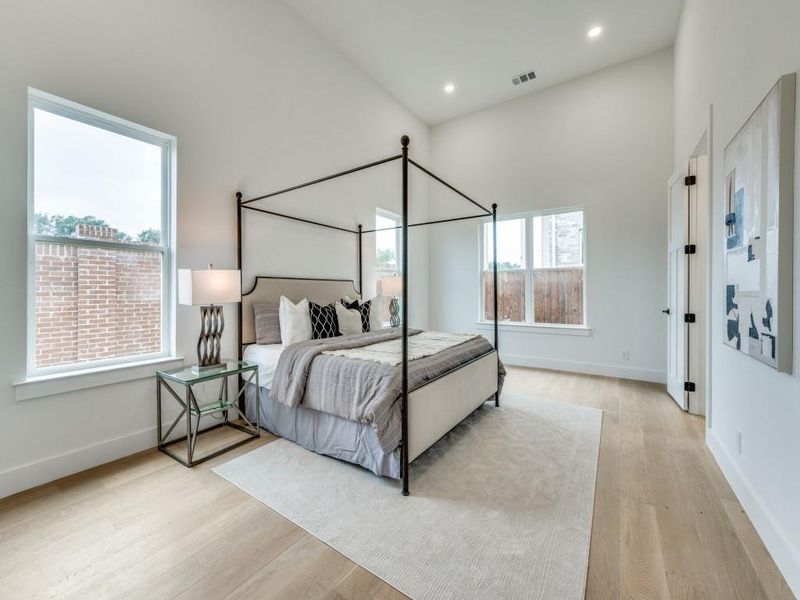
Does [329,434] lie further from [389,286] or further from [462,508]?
[389,286]

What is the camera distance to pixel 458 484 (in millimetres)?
2107

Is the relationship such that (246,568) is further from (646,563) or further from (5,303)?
(5,303)

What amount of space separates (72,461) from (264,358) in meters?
1.29

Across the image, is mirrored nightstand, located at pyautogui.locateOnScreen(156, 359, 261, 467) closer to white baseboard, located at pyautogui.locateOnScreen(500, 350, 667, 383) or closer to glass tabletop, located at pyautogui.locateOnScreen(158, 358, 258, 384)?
glass tabletop, located at pyautogui.locateOnScreen(158, 358, 258, 384)

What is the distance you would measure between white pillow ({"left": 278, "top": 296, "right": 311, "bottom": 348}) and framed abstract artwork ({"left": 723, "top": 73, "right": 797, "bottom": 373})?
9.62 ft

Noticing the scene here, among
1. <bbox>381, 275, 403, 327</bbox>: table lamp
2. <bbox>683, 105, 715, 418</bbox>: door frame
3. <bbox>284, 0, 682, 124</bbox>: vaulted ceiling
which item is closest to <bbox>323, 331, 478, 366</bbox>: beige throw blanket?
<bbox>381, 275, 403, 327</bbox>: table lamp

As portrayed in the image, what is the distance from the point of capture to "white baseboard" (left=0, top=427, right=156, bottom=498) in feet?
6.52

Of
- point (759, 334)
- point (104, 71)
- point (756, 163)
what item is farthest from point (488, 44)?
point (759, 334)

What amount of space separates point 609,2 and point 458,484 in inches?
186

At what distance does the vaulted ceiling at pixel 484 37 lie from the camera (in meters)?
3.58

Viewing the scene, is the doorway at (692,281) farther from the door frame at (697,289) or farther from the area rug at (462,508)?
the area rug at (462,508)

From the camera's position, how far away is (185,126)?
109 inches

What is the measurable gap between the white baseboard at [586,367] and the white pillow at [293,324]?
3.37 meters

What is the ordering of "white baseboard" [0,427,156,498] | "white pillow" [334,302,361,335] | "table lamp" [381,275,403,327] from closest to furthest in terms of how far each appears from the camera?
"white baseboard" [0,427,156,498] < "white pillow" [334,302,361,335] < "table lamp" [381,275,403,327]
